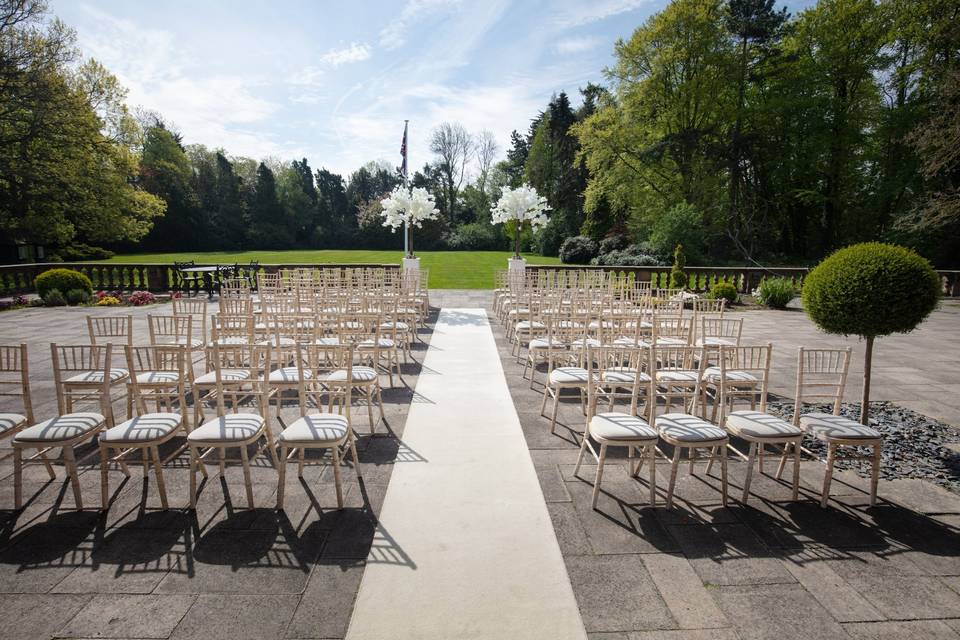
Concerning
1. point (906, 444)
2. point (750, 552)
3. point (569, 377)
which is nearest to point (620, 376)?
point (569, 377)

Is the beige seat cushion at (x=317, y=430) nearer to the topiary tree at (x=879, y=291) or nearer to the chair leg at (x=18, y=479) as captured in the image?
the chair leg at (x=18, y=479)

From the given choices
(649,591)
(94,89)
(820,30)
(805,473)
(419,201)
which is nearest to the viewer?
(649,591)

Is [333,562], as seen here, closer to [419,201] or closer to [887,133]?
[419,201]

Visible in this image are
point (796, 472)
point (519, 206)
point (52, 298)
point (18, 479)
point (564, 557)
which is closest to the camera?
point (564, 557)

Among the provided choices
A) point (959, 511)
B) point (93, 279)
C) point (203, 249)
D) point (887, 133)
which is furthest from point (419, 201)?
point (203, 249)

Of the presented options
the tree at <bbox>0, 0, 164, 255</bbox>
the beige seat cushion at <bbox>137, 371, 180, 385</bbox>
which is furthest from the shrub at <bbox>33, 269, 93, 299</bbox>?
the beige seat cushion at <bbox>137, 371, 180, 385</bbox>

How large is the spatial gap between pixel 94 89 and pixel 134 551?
30593mm

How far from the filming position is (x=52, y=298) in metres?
14.4

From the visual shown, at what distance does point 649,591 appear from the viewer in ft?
9.02

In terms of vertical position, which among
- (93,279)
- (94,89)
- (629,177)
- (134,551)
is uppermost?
(94,89)

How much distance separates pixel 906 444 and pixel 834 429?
6.43ft

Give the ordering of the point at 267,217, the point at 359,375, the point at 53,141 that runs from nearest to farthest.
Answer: the point at 359,375
the point at 53,141
the point at 267,217

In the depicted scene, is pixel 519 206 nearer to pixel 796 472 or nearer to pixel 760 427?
pixel 760 427

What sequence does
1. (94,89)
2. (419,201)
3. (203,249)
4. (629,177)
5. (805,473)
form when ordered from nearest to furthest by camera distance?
(805,473) < (419,201) < (94,89) < (629,177) < (203,249)
